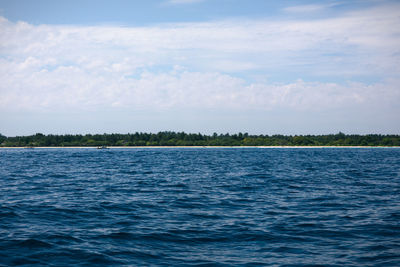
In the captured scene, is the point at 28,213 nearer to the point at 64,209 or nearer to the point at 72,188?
the point at 64,209

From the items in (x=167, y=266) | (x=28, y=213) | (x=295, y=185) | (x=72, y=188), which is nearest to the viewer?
(x=167, y=266)

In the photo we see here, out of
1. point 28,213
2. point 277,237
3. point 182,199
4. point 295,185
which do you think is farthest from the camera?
point 295,185

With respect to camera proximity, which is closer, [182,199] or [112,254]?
[112,254]

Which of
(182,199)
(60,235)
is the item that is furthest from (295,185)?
(60,235)

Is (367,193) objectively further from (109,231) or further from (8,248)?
(8,248)

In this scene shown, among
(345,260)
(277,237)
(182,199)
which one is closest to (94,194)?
(182,199)

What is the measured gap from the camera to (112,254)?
47.1ft

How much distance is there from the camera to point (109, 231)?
58.7 ft

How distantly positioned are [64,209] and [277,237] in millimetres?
13624

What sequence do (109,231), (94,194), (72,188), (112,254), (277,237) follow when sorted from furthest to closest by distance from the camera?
1. (72,188)
2. (94,194)
3. (109,231)
4. (277,237)
5. (112,254)

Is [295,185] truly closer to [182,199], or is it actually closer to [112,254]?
[182,199]

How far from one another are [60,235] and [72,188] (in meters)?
18.4

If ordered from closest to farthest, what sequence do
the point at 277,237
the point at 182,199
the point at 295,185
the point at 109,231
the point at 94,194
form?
1. the point at 277,237
2. the point at 109,231
3. the point at 182,199
4. the point at 94,194
5. the point at 295,185

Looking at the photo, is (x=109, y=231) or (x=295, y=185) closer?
(x=109, y=231)
